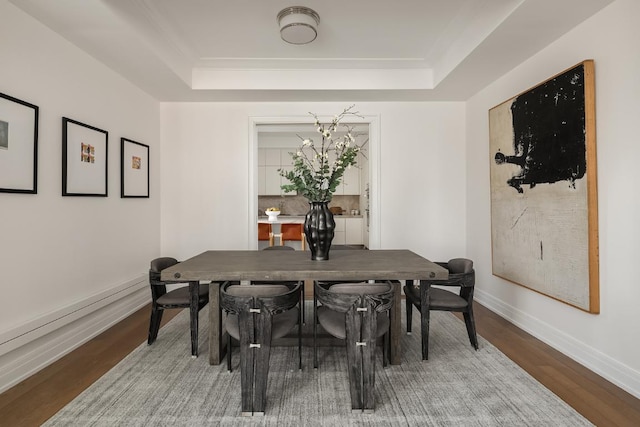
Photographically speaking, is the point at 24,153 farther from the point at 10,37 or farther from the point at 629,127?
the point at 629,127

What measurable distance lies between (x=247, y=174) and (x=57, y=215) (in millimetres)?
2032

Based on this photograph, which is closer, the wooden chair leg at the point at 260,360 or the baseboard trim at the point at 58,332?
the wooden chair leg at the point at 260,360

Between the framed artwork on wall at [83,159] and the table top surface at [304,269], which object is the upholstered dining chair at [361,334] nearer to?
the table top surface at [304,269]

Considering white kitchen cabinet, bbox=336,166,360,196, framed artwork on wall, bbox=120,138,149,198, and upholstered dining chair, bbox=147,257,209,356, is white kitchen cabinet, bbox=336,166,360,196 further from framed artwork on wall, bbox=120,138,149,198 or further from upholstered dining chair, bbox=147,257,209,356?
upholstered dining chair, bbox=147,257,209,356

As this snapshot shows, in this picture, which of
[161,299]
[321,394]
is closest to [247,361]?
[321,394]

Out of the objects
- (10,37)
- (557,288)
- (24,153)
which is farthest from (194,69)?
(557,288)

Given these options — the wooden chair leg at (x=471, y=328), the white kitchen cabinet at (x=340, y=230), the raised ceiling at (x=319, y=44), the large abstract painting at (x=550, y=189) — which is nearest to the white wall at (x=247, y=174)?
the raised ceiling at (x=319, y=44)

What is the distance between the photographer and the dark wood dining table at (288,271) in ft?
6.82

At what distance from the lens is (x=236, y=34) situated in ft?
9.67

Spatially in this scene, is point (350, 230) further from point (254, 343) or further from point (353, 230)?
point (254, 343)

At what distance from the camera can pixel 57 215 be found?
2447 millimetres

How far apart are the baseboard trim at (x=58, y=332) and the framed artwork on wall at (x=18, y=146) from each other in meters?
0.96

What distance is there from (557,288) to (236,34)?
3585 mm

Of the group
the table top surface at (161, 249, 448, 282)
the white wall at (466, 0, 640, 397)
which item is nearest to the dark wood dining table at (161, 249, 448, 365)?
the table top surface at (161, 249, 448, 282)
